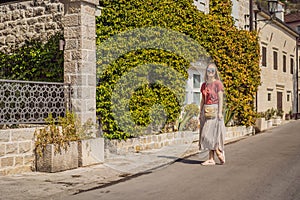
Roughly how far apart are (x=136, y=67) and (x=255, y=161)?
3648mm

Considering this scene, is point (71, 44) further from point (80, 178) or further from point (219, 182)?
point (219, 182)

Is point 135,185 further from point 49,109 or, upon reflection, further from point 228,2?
point 228,2

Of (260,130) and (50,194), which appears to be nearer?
(50,194)

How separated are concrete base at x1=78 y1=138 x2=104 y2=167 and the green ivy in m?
1.95

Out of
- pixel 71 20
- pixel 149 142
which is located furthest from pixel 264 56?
pixel 71 20

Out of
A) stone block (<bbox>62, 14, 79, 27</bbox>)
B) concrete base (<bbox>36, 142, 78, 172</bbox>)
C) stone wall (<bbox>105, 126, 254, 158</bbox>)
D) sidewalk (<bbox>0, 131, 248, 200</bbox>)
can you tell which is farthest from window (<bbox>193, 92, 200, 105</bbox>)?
concrete base (<bbox>36, 142, 78, 172</bbox>)

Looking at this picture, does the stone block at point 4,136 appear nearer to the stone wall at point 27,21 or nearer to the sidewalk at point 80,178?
the sidewalk at point 80,178

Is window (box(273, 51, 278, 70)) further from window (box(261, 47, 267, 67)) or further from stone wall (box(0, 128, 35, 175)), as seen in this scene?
stone wall (box(0, 128, 35, 175))

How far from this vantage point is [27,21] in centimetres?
1016

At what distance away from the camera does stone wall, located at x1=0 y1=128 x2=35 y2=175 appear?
697 centimetres

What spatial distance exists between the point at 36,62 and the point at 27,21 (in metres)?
1.31

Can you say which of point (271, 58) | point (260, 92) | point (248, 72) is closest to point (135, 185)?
point (248, 72)

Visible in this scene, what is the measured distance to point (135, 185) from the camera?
20.9 feet

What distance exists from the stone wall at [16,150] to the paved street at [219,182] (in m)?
1.95
